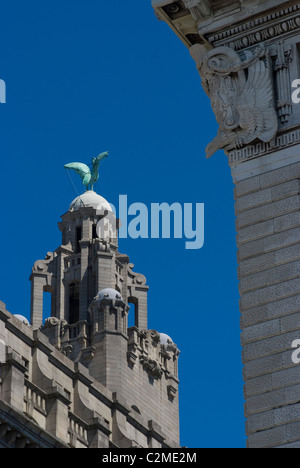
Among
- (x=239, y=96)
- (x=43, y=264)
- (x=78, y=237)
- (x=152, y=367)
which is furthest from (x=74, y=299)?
(x=239, y=96)

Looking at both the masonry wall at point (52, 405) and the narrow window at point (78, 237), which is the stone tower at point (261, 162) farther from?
the narrow window at point (78, 237)

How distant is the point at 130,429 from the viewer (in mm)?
64500

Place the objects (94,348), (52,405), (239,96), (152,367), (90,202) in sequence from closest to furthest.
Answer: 1. (239,96)
2. (52,405)
3. (94,348)
4. (152,367)
5. (90,202)

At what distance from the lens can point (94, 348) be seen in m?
84.9

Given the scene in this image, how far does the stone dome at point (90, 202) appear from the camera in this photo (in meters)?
95.2

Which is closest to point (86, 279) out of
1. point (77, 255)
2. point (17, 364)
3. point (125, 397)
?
point (77, 255)

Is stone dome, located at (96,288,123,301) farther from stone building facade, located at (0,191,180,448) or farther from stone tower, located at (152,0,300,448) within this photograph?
stone tower, located at (152,0,300,448)

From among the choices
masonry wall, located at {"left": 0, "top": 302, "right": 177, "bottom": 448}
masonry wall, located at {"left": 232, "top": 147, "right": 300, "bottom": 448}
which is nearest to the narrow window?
masonry wall, located at {"left": 0, "top": 302, "right": 177, "bottom": 448}

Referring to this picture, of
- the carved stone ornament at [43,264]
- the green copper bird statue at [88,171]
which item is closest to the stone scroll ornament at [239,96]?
the carved stone ornament at [43,264]

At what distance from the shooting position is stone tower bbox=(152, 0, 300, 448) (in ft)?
98.8

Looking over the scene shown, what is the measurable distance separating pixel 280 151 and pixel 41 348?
92.9ft

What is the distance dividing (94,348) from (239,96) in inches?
2034

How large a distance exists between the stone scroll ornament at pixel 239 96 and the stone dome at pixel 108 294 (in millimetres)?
51461

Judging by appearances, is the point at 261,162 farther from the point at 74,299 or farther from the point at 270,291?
the point at 74,299
